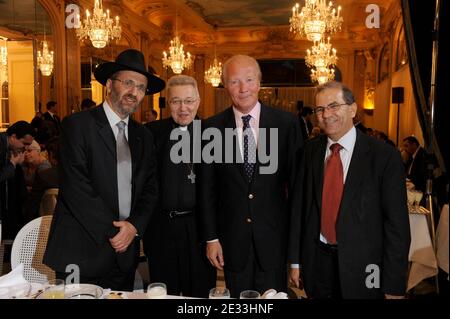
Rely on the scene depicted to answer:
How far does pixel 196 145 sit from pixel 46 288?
1279 millimetres

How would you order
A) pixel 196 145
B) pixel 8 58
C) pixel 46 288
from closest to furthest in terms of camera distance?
pixel 46 288 < pixel 196 145 < pixel 8 58

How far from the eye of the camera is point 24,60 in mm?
7887

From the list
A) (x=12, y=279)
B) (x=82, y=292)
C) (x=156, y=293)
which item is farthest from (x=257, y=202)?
(x=12, y=279)

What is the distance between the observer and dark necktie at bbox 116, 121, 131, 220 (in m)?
2.34

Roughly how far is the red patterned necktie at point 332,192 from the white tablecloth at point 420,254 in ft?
6.24

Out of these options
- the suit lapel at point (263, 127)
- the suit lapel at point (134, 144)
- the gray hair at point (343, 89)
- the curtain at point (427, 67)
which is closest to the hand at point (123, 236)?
the suit lapel at point (134, 144)

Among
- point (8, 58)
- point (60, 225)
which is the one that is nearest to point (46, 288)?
point (60, 225)

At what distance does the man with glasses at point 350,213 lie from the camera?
6.47ft

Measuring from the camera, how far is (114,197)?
230cm

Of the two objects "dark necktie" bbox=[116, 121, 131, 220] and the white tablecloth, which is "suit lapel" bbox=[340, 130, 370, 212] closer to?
"dark necktie" bbox=[116, 121, 131, 220]

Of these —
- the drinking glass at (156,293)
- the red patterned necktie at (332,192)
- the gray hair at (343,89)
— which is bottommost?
the drinking glass at (156,293)

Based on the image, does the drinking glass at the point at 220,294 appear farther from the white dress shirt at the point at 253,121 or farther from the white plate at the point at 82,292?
the white dress shirt at the point at 253,121

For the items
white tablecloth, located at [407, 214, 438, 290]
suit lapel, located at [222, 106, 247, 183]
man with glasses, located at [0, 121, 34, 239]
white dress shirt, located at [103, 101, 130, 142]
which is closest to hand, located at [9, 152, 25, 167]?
man with glasses, located at [0, 121, 34, 239]
